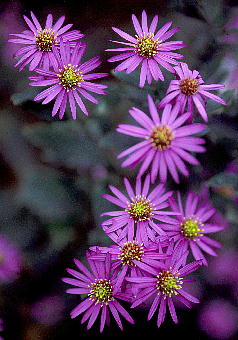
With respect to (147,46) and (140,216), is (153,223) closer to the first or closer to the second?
(140,216)

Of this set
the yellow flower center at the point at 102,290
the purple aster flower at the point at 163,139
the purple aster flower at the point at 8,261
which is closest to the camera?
the purple aster flower at the point at 163,139

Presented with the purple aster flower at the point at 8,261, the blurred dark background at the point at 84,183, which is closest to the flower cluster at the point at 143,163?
the blurred dark background at the point at 84,183

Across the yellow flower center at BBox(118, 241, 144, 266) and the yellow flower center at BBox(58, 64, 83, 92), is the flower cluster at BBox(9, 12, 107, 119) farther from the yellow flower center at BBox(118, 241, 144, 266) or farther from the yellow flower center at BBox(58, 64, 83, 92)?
the yellow flower center at BBox(118, 241, 144, 266)

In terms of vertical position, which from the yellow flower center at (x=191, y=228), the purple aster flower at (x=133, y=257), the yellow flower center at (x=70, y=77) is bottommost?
the purple aster flower at (x=133, y=257)

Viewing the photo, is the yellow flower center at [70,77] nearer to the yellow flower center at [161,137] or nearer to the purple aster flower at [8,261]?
the yellow flower center at [161,137]

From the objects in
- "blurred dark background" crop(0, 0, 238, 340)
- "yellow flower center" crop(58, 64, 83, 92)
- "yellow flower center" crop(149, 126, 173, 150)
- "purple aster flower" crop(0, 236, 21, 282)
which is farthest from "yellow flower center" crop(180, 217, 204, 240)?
"purple aster flower" crop(0, 236, 21, 282)

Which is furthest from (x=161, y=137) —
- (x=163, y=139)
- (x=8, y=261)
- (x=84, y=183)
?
(x=8, y=261)

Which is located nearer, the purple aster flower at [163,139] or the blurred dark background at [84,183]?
the purple aster flower at [163,139]

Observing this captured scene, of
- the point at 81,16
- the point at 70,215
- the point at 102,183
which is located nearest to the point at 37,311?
the point at 70,215
